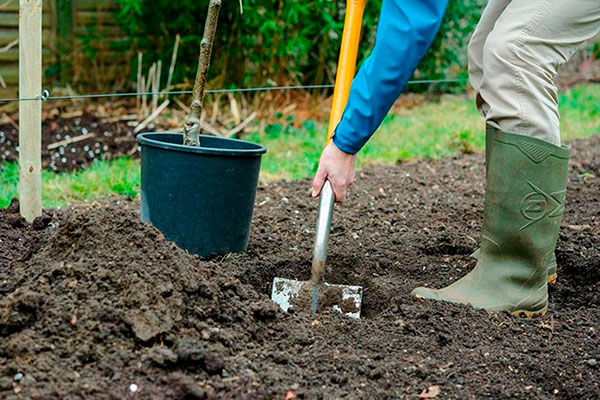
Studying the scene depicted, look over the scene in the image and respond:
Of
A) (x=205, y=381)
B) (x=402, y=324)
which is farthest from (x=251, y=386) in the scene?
(x=402, y=324)

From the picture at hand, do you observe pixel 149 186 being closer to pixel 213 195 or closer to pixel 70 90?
pixel 213 195

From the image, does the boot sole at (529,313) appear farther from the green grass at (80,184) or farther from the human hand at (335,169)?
the green grass at (80,184)

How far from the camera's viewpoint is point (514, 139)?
2.65m

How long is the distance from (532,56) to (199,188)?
1.26 metres

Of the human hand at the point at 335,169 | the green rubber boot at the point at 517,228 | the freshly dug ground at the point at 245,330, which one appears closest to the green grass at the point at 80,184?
the freshly dug ground at the point at 245,330

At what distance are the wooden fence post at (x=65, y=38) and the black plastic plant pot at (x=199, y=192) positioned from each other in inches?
165

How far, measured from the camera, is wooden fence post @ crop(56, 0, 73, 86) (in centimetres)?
696

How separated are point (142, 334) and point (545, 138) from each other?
4.67 ft

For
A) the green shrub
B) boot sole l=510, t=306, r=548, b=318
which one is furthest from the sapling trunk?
the green shrub

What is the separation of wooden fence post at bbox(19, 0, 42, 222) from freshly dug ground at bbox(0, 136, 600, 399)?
117 millimetres

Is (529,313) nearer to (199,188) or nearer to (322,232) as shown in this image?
(322,232)

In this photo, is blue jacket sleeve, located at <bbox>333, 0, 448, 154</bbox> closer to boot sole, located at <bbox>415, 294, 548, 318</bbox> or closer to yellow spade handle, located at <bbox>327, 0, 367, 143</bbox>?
yellow spade handle, located at <bbox>327, 0, 367, 143</bbox>

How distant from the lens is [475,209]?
4.14m

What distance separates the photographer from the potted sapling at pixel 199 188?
9.89 feet
